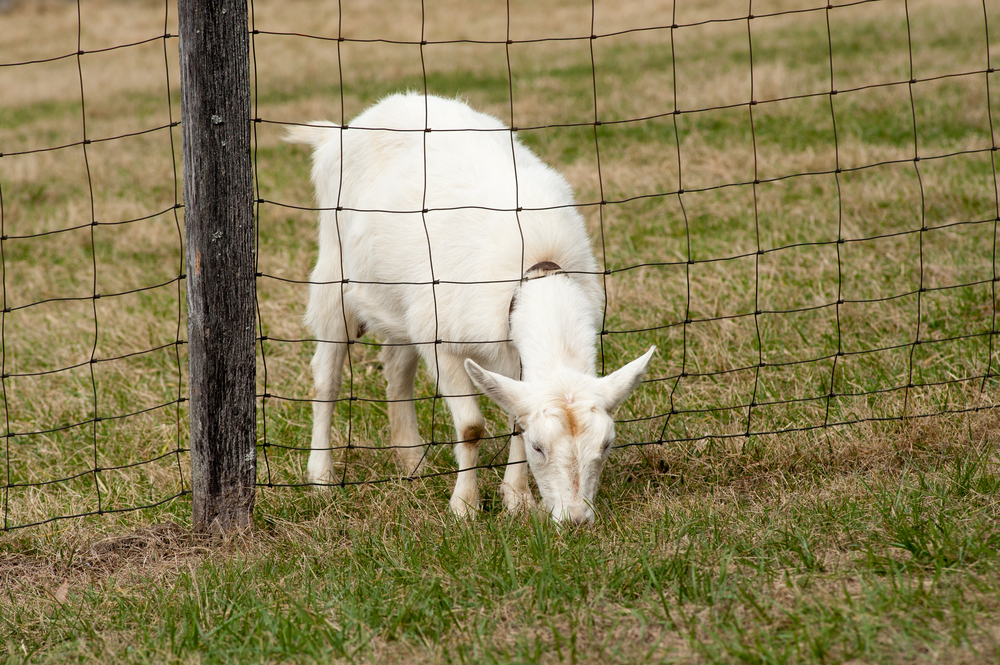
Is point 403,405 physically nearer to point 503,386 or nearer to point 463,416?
point 463,416

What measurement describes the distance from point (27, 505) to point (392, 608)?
1897 mm

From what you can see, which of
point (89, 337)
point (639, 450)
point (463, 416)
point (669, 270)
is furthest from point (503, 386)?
point (89, 337)

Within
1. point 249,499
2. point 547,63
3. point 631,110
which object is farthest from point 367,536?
point 547,63

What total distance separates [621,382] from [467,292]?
30.9 inches

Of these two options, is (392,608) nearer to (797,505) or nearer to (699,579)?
(699,579)

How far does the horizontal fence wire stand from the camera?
3.80 metres

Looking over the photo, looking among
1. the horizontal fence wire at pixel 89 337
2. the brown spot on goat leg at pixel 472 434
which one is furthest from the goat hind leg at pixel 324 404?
the brown spot on goat leg at pixel 472 434

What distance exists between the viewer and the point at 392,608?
2648 millimetres

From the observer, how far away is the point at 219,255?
308 cm

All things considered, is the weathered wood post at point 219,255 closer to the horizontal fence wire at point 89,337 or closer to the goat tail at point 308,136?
the horizontal fence wire at point 89,337

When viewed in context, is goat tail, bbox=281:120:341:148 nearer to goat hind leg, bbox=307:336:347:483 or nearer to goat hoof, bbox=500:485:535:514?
goat hind leg, bbox=307:336:347:483

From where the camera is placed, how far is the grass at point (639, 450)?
254 centimetres

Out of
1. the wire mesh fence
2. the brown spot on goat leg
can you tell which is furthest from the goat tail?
the brown spot on goat leg

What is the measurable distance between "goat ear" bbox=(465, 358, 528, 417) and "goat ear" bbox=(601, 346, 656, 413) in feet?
0.92
